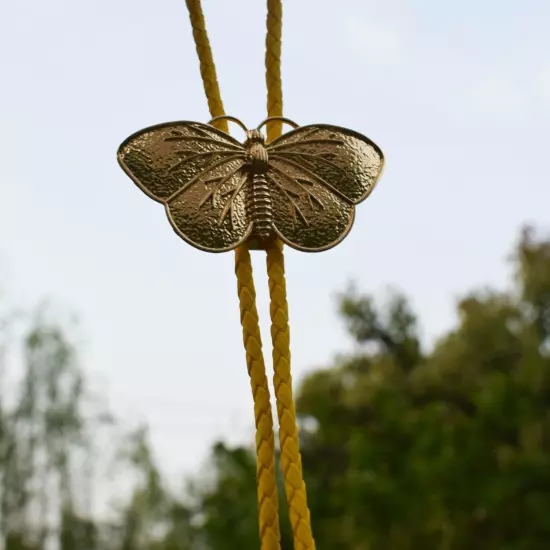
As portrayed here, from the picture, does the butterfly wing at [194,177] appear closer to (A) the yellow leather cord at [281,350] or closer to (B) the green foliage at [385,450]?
(A) the yellow leather cord at [281,350]

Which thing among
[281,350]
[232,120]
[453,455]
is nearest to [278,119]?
[232,120]

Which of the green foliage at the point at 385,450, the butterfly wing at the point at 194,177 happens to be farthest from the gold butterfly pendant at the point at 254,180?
the green foliage at the point at 385,450

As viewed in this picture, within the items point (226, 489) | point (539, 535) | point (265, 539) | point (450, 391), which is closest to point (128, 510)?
point (226, 489)

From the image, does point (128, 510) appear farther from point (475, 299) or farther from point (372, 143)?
point (372, 143)

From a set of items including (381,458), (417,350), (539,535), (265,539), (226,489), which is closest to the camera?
(265,539)

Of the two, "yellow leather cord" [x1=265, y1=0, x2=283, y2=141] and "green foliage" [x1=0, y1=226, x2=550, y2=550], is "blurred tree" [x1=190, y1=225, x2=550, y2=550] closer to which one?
"green foliage" [x1=0, y1=226, x2=550, y2=550]

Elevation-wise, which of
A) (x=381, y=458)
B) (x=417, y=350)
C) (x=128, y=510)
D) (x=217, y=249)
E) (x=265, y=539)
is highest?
(x=417, y=350)
